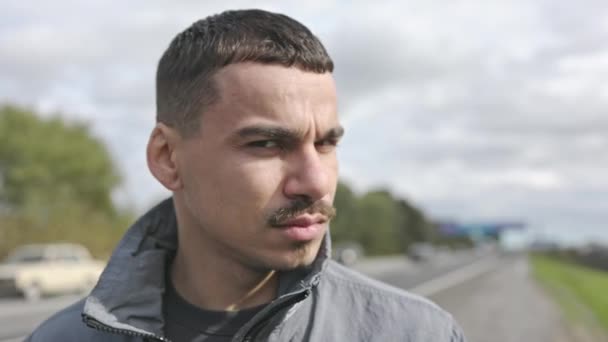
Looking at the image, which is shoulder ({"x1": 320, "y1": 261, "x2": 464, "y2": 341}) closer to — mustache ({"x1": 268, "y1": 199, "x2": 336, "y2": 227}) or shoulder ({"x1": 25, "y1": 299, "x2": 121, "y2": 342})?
mustache ({"x1": 268, "y1": 199, "x2": 336, "y2": 227})

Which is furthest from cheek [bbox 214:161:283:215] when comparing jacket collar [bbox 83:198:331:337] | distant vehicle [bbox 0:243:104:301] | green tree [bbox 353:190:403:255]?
green tree [bbox 353:190:403:255]

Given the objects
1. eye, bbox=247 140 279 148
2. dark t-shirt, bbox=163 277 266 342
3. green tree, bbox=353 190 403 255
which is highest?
eye, bbox=247 140 279 148

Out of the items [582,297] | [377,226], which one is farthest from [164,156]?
[377,226]

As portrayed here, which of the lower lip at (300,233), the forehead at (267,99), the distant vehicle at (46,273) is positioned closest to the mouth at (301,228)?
the lower lip at (300,233)

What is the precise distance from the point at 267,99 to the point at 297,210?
A: 1.08 ft

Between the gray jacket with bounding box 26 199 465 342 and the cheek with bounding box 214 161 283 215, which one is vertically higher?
the cheek with bounding box 214 161 283 215

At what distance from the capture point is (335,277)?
94.7 inches

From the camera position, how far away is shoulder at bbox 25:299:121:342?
2.42 m

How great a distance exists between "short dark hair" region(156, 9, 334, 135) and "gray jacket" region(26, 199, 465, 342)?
20.1 inches

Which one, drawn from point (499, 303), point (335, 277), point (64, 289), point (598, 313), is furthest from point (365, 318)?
point (64, 289)

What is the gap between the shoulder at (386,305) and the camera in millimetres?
2232

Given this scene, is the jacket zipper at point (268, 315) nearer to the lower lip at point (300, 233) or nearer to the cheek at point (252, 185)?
the lower lip at point (300, 233)

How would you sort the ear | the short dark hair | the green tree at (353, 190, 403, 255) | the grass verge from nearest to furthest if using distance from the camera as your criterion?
the short dark hair, the ear, the grass verge, the green tree at (353, 190, 403, 255)

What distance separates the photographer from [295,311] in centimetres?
226
